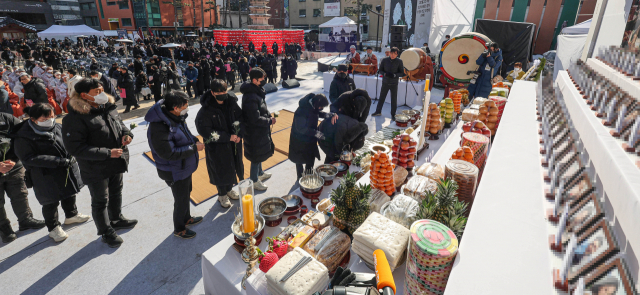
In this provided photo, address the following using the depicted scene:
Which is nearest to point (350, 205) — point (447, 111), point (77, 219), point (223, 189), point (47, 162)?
point (223, 189)

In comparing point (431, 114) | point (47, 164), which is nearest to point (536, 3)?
point (431, 114)

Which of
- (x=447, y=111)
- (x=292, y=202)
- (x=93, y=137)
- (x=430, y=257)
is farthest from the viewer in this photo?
(x=447, y=111)

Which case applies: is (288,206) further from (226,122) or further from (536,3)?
(536,3)

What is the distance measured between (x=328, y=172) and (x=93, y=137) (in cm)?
242

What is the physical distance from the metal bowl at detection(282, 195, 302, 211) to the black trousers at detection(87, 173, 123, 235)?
2.07 metres

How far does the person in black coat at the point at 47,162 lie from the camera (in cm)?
281

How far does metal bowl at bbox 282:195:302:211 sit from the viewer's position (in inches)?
101

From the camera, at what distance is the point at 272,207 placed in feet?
8.45

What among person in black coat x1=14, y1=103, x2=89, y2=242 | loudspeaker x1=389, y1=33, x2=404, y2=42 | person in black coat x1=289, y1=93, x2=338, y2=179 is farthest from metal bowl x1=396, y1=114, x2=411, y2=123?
loudspeaker x1=389, y1=33, x2=404, y2=42

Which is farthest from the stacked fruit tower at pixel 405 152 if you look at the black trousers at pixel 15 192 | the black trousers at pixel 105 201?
the black trousers at pixel 15 192

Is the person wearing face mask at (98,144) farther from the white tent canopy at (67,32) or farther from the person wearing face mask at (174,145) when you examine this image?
the white tent canopy at (67,32)

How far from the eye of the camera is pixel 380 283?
990 millimetres

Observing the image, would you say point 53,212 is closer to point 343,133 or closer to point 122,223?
point 122,223

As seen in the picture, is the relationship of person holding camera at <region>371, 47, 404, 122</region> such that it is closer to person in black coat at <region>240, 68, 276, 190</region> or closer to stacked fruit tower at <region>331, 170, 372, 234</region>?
person in black coat at <region>240, 68, 276, 190</region>
